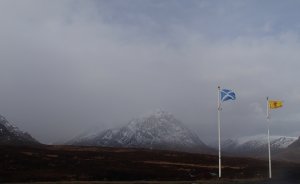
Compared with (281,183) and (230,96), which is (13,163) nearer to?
(230,96)

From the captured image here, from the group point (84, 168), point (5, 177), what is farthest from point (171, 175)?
point (5, 177)

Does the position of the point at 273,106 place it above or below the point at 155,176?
above

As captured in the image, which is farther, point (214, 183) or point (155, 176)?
point (155, 176)

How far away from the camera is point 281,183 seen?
4494cm

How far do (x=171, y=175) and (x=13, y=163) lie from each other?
2202 centimetres

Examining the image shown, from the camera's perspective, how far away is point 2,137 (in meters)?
199

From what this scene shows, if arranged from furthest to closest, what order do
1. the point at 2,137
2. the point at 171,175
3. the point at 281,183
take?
the point at 2,137 < the point at 171,175 < the point at 281,183

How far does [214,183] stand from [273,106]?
16126 millimetres

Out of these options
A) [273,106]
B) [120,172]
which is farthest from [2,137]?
[273,106]

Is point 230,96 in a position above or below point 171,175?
above

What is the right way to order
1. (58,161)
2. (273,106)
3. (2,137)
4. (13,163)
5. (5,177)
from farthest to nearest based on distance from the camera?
1. (2,137)
2. (58,161)
3. (13,163)
4. (273,106)
5. (5,177)

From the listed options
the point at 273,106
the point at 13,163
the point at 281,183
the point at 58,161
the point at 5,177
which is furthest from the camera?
the point at 58,161

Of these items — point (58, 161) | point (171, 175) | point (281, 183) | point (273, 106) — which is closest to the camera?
point (281, 183)

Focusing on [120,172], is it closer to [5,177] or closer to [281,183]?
[5,177]
